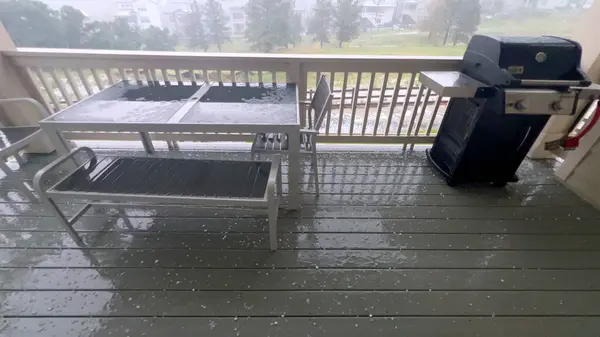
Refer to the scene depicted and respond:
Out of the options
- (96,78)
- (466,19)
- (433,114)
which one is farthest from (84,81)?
(466,19)

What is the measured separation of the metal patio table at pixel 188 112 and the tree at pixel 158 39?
45 cm

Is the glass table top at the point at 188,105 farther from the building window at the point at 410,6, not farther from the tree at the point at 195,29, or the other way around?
the building window at the point at 410,6

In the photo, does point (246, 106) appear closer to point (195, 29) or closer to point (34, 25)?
point (195, 29)

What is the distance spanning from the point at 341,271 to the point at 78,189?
156 cm

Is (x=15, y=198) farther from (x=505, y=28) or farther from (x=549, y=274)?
(x=505, y=28)

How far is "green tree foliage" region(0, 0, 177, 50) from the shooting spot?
213 cm

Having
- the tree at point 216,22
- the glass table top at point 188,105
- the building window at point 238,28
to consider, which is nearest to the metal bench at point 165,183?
the glass table top at point 188,105

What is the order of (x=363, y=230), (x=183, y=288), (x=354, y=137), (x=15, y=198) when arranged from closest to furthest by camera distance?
(x=183, y=288), (x=363, y=230), (x=15, y=198), (x=354, y=137)

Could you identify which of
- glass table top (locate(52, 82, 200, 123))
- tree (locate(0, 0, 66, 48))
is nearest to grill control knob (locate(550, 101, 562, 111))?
glass table top (locate(52, 82, 200, 123))

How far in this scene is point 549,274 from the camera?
4.88 feet

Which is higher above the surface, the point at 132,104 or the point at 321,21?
the point at 321,21

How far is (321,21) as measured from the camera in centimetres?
243

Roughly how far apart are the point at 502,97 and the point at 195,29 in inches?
93.6

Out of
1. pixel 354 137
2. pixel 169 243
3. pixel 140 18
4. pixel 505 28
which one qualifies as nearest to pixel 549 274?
pixel 354 137
